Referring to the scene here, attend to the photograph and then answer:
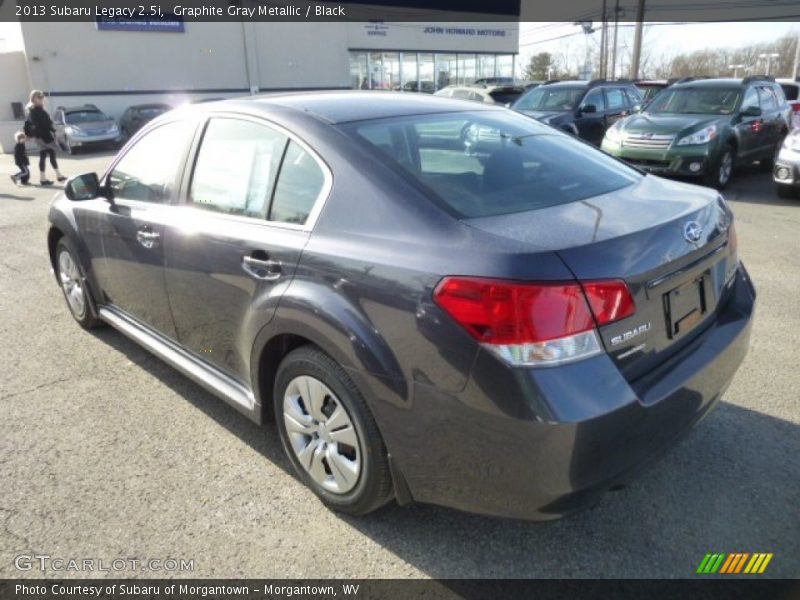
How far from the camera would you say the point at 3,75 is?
1028 inches

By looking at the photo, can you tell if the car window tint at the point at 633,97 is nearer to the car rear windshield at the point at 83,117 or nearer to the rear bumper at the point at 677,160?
the rear bumper at the point at 677,160

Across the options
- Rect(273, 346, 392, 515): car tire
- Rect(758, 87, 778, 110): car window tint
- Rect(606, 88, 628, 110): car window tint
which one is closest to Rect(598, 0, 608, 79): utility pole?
Rect(606, 88, 628, 110): car window tint

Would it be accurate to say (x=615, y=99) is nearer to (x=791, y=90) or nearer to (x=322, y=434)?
(x=791, y=90)

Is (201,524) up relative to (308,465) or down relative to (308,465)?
down

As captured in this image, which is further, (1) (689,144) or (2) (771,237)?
(1) (689,144)

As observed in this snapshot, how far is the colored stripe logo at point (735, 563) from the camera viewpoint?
2.32 m

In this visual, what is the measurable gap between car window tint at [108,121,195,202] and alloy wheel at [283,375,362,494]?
1.43m

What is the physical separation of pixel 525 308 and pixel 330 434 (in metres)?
→ 1.05

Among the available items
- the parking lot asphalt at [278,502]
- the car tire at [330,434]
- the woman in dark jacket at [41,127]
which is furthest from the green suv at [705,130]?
the woman in dark jacket at [41,127]

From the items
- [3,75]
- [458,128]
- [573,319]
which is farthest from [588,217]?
[3,75]

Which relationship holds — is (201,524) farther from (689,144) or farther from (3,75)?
(3,75)

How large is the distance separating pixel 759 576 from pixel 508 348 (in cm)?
136

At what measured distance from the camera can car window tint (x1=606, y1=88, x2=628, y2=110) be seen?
1404cm

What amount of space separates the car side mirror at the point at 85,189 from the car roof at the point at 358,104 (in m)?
1.30
